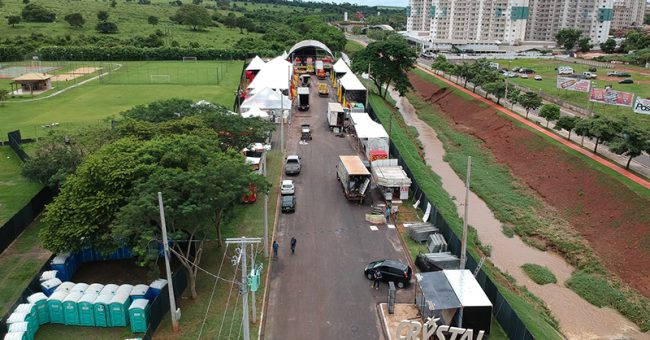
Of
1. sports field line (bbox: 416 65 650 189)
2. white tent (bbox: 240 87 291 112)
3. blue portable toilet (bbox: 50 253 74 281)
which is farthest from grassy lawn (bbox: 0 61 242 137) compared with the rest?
sports field line (bbox: 416 65 650 189)

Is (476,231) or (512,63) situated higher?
(512,63)

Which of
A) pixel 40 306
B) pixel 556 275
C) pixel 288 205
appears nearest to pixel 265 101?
pixel 288 205

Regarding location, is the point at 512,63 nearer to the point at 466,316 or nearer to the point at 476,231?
the point at 476,231

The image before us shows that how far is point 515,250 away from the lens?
115 ft

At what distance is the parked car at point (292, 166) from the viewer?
40.5m

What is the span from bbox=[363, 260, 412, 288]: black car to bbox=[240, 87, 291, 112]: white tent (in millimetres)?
30766

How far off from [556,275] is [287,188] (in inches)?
713

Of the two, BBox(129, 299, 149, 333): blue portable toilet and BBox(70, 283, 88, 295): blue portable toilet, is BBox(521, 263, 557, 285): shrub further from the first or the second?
BBox(70, 283, 88, 295): blue portable toilet

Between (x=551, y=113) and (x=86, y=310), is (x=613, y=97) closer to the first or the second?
(x=551, y=113)

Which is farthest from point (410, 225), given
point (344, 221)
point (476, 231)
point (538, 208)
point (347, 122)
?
point (347, 122)

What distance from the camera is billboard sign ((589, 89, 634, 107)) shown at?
51.2 metres

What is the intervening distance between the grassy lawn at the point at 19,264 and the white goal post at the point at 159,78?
53367mm

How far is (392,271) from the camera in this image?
25516mm

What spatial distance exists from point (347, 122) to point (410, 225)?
86.7 feet
